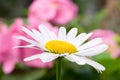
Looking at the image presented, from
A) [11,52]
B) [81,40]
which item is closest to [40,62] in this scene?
[11,52]

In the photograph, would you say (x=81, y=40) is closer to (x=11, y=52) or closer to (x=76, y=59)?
(x=76, y=59)

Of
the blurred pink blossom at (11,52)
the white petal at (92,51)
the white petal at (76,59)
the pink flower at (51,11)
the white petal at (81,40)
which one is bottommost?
the white petal at (76,59)

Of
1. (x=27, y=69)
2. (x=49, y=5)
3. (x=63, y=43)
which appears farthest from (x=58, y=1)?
(x=63, y=43)

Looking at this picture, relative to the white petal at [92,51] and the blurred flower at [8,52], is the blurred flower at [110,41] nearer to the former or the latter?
the blurred flower at [8,52]

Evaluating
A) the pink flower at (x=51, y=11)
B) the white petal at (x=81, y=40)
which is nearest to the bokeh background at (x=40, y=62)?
the pink flower at (x=51, y=11)

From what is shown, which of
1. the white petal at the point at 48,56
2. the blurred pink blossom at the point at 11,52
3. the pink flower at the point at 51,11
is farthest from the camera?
the pink flower at the point at 51,11

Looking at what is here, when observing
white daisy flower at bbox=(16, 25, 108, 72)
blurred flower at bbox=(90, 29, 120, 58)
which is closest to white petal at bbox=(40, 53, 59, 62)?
white daisy flower at bbox=(16, 25, 108, 72)

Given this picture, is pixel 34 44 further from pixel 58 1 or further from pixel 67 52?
pixel 58 1

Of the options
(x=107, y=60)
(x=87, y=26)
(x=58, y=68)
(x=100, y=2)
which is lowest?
(x=58, y=68)

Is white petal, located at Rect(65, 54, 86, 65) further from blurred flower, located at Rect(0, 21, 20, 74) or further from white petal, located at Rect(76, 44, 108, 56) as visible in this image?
blurred flower, located at Rect(0, 21, 20, 74)
